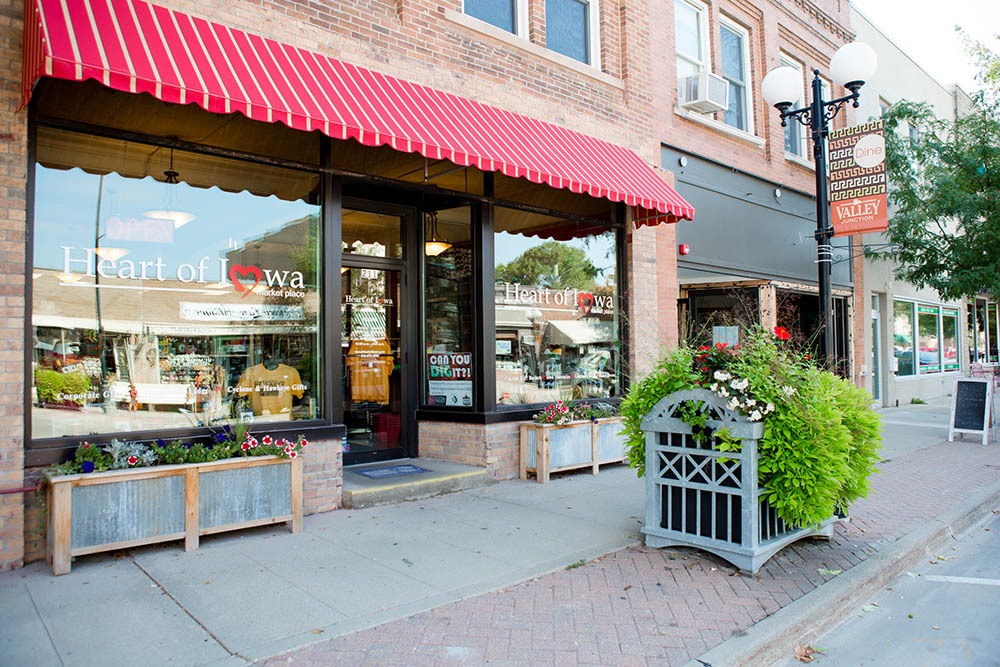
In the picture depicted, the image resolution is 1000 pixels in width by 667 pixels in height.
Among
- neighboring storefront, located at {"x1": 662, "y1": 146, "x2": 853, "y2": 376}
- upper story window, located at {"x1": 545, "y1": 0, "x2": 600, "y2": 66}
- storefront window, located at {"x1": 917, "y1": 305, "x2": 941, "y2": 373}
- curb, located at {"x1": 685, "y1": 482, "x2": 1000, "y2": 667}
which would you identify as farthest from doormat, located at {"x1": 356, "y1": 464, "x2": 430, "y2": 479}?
storefront window, located at {"x1": 917, "y1": 305, "x2": 941, "y2": 373}

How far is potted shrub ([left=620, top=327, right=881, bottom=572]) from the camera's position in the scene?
466cm

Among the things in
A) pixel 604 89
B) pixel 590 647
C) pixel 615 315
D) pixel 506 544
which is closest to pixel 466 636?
pixel 590 647

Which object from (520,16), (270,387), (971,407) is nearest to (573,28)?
(520,16)

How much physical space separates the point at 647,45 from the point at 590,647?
901 centimetres

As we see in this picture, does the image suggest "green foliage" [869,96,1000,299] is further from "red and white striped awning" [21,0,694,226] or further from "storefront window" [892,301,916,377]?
"red and white striped awning" [21,0,694,226]

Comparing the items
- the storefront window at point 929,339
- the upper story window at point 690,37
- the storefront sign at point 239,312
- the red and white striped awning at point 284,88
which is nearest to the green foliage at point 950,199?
the storefront window at point 929,339

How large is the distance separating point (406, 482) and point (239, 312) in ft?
7.55

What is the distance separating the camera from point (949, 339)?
20.7 meters

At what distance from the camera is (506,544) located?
5.39 meters

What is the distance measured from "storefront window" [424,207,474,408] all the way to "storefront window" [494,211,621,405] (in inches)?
14.9

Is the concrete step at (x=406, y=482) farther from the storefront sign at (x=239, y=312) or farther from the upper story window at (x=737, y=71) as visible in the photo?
the upper story window at (x=737, y=71)

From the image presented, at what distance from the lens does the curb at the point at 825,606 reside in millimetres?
3576

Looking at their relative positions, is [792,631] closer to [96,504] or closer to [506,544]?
[506,544]

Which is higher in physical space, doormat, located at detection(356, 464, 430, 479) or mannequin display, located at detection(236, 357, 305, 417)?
mannequin display, located at detection(236, 357, 305, 417)
